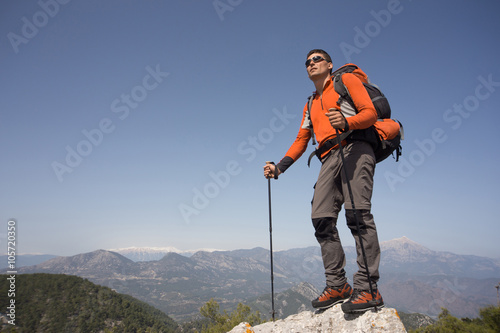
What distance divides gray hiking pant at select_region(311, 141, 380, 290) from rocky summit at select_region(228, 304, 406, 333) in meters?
0.30

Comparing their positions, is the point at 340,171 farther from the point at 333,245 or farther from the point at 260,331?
the point at 260,331

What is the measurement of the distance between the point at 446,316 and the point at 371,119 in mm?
54096

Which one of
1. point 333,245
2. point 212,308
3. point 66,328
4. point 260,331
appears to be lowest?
point 66,328

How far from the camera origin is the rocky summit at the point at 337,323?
255cm

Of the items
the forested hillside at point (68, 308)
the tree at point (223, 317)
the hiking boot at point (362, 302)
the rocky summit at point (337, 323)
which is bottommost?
the forested hillside at point (68, 308)

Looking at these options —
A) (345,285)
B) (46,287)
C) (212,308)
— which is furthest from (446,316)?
(46,287)

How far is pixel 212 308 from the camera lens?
4031 cm

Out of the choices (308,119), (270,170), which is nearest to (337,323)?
(270,170)

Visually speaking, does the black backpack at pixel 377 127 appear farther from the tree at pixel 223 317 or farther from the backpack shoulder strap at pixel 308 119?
the tree at pixel 223 317

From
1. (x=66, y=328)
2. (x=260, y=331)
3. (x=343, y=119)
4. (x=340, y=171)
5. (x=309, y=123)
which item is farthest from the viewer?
(x=66, y=328)

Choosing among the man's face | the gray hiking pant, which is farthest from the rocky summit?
the man's face

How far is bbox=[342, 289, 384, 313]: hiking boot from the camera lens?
8.86 feet

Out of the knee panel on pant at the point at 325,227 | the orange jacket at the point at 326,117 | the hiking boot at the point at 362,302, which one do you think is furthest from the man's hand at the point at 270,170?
the hiking boot at the point at 362,302

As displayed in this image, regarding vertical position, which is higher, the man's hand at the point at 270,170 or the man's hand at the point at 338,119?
the man's hand at the point at 338,119
